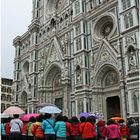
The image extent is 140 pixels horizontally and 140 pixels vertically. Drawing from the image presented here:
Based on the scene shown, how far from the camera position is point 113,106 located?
22.0 meters

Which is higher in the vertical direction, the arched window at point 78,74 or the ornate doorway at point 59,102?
the arched window at point 78,74

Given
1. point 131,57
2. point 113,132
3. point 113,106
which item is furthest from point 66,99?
point 113,132

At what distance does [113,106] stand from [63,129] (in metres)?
14.9

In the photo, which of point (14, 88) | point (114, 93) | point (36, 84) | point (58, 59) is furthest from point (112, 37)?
point (14, 88)

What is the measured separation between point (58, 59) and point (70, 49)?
1.94m

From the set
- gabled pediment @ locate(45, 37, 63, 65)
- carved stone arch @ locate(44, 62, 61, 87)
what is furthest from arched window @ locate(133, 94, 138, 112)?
carved stone arch @ locate(44, 62, 61, 87)

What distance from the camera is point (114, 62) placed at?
20141 millimetres

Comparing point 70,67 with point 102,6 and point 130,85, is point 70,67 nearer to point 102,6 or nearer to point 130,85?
point 102,6

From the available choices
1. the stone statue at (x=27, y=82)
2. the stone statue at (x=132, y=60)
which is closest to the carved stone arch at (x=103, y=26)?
the stone statue at (x=132, y=60)

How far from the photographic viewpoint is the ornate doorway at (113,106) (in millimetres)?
21344

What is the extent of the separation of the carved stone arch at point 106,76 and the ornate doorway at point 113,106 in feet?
5.02

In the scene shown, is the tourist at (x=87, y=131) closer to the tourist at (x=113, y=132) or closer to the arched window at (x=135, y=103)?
the tourist at (x=113, y=132)

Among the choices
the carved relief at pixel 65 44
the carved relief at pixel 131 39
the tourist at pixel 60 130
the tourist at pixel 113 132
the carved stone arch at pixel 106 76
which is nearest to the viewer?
the tourist at pixel 60 130

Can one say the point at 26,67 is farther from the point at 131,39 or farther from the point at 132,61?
the point at 132,61
